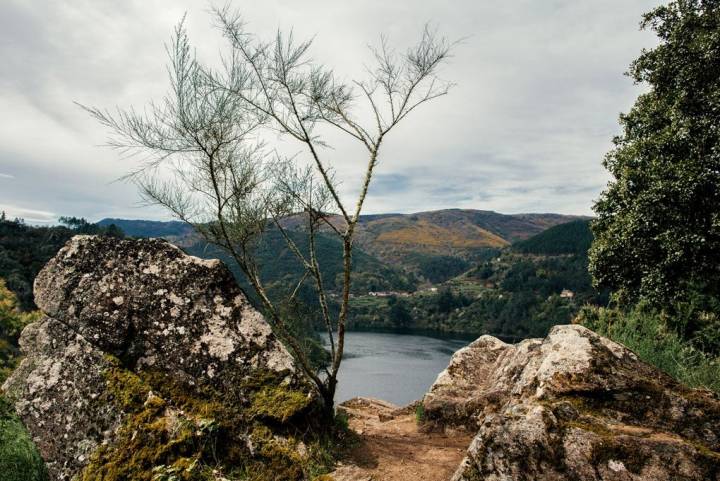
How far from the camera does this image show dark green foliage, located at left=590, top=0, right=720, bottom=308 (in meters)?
12.1

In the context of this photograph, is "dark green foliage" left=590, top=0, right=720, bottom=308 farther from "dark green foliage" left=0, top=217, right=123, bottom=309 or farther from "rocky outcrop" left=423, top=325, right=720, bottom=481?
"dark green foliage" left=0, top=217, right=123, bottom=309

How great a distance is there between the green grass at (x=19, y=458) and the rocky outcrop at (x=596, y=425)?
5.18m

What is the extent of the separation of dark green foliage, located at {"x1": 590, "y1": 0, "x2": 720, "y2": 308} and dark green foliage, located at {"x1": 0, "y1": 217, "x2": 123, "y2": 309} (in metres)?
44.8

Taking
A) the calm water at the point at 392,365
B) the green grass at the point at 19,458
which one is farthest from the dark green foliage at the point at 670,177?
the calm water at the point at 392,365

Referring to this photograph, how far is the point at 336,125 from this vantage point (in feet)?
26.4

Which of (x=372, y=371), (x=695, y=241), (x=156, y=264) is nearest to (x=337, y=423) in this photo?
(x=156, y=264)

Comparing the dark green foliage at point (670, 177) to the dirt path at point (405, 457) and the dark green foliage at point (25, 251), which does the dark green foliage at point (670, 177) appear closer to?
the dirt path at point (405, 457)

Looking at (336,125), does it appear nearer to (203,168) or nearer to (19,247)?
(203,168)

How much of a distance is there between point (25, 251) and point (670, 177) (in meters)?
82.6

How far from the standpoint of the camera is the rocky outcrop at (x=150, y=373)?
518 centimetres

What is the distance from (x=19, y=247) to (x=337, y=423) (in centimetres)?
8340

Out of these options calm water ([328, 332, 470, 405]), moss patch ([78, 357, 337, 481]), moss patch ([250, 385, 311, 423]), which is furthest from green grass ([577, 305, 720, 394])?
calm water ([328, 332, 470, 405])

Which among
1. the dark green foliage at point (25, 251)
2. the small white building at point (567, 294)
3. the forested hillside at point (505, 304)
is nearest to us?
the dark green foliage at point (25, 251)

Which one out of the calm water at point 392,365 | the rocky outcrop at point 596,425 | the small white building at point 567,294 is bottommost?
the calm water at point 392,365
